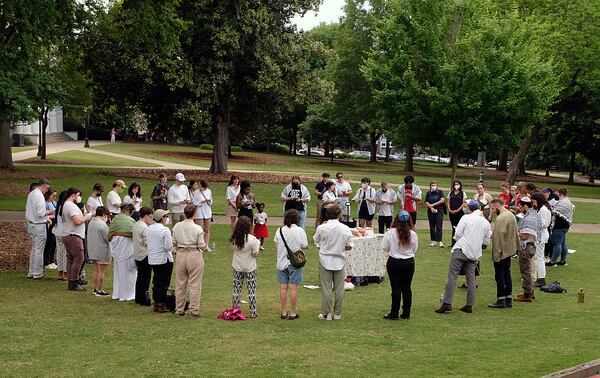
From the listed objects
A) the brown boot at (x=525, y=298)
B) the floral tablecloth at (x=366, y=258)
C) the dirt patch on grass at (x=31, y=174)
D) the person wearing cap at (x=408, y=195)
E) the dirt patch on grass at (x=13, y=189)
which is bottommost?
the dirt patch on grass at (x=13, y=189)

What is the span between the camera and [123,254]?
13.0 metres

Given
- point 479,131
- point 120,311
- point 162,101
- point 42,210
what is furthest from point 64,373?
point 162,101

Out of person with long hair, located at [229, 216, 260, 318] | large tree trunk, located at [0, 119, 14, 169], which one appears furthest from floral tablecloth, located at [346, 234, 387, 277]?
large tree trunk, located at [0, 119, 14, 169]

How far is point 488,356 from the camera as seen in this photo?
31.6 feet

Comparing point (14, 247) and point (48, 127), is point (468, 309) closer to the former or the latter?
point (14, 247)

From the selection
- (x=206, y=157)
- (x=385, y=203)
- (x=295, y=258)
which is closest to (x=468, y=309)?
(x=295, y=258)

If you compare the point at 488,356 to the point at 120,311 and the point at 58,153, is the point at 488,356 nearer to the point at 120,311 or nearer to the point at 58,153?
the point at 120,311

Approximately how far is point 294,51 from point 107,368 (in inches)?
1297

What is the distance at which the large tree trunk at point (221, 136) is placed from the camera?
4175cm

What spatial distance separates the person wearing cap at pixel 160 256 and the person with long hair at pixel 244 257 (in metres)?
1.15

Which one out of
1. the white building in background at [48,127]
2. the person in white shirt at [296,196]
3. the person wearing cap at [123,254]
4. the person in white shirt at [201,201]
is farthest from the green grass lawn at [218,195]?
the white building in background at [48,127]

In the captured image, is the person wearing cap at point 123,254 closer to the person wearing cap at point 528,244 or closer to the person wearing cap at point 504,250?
the person wearing cap at point 504,250

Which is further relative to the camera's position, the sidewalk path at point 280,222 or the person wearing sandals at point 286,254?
the sidewalk path at point 280,222

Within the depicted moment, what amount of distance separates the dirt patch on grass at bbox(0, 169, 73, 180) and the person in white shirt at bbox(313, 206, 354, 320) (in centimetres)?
2749
